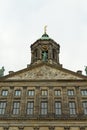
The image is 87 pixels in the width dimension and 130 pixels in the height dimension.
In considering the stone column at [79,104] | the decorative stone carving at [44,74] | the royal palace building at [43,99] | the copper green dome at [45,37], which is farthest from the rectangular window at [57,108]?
the copper green dome at [45,37]

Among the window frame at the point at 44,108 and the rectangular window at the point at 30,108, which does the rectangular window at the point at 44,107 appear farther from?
Result: the rectangular window at the point at 30,108

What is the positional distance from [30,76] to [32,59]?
232 inches

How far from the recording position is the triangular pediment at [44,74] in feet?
98.0

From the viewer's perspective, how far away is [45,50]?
35.6 m

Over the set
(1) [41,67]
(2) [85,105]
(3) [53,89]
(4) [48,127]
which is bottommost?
(4) [48,127]

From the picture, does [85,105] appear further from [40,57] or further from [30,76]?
[40,57]

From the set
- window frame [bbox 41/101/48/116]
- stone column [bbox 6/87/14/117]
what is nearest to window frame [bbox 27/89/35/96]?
window frame [bbox 41/101/48/116]

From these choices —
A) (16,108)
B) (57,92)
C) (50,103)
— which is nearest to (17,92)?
(16,108)

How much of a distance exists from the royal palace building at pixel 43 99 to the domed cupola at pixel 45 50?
3.76 meters

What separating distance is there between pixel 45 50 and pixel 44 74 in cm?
618

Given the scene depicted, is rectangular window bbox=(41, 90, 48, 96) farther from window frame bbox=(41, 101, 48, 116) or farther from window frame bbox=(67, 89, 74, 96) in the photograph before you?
window frame bbox=(67, 89, 74, 96)

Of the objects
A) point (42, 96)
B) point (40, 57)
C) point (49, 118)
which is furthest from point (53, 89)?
point (40, 57)

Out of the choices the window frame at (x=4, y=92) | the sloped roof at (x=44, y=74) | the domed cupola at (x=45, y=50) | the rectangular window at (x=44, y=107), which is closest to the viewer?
the rectangular window at (x=44, y=107)

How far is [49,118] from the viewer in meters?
26.4
